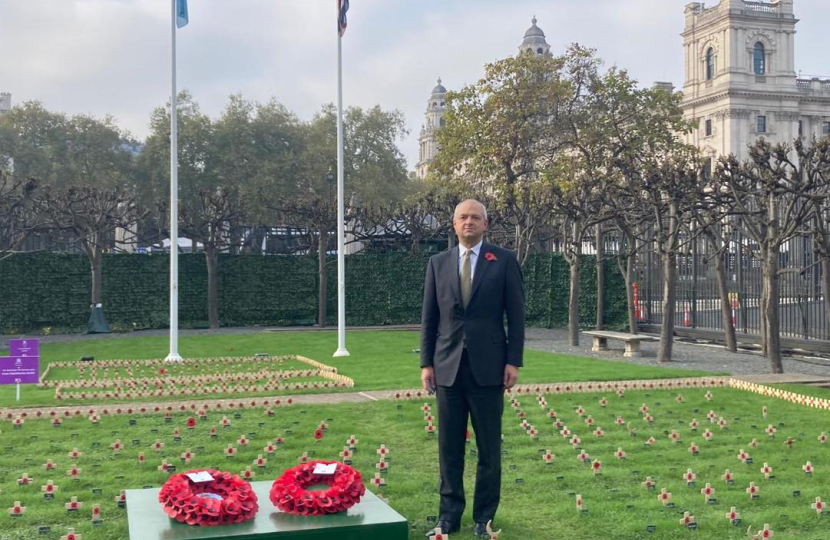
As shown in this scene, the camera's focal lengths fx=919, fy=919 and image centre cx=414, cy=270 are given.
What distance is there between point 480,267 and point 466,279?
13 centimetres

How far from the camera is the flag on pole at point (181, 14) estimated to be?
20.6 m

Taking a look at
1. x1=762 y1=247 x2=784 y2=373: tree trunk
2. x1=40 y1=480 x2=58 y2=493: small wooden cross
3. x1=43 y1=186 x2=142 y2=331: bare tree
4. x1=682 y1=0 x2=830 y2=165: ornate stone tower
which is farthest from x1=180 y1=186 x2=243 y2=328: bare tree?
x1=682 y1=0 x2=830 y2=165: ornate stone tower

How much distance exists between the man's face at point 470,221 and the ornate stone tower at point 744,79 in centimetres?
7381

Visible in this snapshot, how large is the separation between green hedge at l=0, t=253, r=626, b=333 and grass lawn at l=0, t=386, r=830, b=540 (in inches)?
727

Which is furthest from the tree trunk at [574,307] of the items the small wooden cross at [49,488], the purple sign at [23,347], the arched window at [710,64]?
the arched window at [710,64]

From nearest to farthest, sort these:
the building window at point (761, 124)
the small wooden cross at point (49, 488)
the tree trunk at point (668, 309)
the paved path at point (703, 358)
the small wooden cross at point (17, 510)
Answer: the small wooden cross at point (17, 510) < the small wooden cross at point (49, 488) < the paved path at point (703, 358) < the tree trunk at point (668, 309) < the building window at point (761, 124)

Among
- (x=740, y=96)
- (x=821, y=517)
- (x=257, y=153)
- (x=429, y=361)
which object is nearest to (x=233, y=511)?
(x=429, y=361)

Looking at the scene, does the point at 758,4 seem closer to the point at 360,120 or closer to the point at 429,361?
the point at 360,120

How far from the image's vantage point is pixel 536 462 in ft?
29.5

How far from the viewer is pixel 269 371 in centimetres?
1783

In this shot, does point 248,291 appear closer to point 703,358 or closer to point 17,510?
point 703,358

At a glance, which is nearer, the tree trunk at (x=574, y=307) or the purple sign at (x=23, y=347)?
the purple sign at (x=23, y=347)

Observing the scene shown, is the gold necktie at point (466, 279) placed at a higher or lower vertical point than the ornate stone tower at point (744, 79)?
lower

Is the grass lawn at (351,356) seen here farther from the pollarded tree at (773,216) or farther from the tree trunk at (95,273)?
the tree trunk at (95,273)
